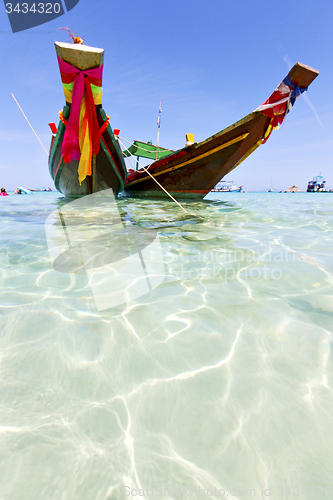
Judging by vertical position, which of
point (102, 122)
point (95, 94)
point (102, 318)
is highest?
point (95, 94)

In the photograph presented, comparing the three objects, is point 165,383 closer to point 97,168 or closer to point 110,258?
point 110,258

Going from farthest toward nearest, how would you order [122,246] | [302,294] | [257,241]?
[257,241], [122,246], [302,294]

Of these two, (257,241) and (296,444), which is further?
(257,241)

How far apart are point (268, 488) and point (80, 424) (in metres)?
0.70

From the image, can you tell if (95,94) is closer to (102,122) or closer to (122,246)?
(102,122)

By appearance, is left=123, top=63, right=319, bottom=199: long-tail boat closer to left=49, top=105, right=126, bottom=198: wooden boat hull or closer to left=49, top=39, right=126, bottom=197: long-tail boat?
left=49, top=105, right=126, bottom=198: wooden boat hull

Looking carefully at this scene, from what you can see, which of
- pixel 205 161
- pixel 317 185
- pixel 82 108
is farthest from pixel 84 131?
pixel 317 185

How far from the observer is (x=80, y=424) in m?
0.91

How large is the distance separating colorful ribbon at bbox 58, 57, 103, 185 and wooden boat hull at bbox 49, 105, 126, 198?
49cm

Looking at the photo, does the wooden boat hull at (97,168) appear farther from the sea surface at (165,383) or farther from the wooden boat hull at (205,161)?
the sea surface at (165,383)

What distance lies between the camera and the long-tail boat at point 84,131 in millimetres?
4613

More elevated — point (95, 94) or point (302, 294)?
point (95, 94)

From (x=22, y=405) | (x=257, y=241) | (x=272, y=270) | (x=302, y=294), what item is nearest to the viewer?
(x=22, y=405)

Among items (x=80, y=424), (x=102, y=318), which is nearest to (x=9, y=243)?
(x=102, y=318)
